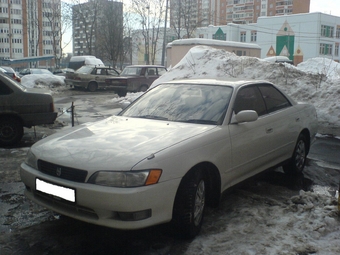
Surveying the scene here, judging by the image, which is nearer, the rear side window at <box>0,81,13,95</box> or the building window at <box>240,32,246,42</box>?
the rear side window at <box>0,81,13,95</box>

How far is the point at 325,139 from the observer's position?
27.8ft

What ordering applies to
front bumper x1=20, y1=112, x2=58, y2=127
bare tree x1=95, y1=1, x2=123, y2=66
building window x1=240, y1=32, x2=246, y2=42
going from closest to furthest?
front bumper x1=20, y1=112, x2=58, y2=127, bare tree x1=95, y1=1, x2=123, y2=66, building window x1=240, y1=32, x2=246, y2=42

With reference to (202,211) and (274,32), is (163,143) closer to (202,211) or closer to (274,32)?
(202,211)

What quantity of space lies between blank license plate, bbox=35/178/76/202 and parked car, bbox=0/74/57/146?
13.8 feet

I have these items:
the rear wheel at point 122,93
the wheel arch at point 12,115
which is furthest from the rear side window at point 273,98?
the rear wheel at point 122,93

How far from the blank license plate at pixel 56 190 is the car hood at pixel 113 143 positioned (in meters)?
0.20

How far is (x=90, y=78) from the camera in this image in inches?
888

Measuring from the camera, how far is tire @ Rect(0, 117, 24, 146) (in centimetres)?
719

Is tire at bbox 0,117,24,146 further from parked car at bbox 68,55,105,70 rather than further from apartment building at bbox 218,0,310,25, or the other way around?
apartment building at bbox 218,0,310,25

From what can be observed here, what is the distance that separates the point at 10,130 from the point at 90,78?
51.5 ft

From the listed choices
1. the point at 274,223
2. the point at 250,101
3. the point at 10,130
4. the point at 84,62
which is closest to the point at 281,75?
the point at 250,101

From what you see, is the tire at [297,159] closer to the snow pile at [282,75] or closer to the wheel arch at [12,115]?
the snow pile at [282,75]

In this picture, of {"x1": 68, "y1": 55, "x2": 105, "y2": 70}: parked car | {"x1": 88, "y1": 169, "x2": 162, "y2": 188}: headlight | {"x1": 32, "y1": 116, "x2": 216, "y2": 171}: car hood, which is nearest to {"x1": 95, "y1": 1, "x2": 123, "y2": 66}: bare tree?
{"x1": 68, "y1": 55, "x2": 105, "y2": 70}: parked car

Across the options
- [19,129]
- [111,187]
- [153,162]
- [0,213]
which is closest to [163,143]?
[153,162]
